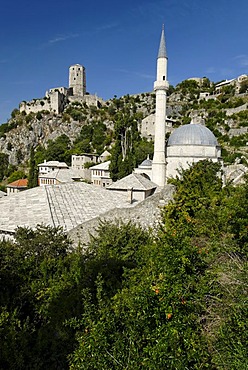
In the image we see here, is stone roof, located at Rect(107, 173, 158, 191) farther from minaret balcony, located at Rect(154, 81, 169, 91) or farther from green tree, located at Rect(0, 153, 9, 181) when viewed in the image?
green tree, located at Rect(0, 153, 9, 181)

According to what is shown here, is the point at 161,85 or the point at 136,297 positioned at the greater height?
the point at 161,85

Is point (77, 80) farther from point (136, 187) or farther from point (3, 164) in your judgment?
point (136, 187)

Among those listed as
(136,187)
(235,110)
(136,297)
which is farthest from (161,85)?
(235,110)

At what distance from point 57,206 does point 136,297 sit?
1012cm

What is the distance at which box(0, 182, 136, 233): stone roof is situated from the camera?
42.0 feet

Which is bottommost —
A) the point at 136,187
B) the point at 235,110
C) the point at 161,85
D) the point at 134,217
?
the point at 134,217

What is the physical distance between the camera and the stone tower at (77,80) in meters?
76.4

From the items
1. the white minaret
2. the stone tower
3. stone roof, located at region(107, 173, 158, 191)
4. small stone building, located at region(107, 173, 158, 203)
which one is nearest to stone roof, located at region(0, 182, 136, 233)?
small stone building, located at region(107, 173, 158, 203)

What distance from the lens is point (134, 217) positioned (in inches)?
474

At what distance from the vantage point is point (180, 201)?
1042 centimetres

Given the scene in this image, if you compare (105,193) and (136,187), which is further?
(136,187)

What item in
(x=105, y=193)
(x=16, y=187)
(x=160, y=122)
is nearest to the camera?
(x=105, y=193)

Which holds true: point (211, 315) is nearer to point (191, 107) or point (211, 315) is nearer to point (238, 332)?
point (238, 332)

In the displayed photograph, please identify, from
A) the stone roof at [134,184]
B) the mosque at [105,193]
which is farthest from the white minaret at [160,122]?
the stone roof at [134,184]
